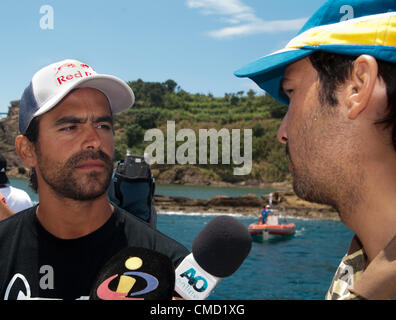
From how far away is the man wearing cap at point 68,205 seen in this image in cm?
207

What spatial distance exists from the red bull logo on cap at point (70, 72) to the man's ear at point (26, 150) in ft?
1.23

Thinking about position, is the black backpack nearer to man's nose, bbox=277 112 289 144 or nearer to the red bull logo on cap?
the red bull logo on cap

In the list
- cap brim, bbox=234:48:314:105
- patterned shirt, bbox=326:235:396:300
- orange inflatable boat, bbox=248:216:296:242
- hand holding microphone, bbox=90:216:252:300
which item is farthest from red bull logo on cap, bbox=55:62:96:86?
orange inflatable boat, bbox=248:216:296:242

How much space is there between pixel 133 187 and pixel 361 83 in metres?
1.36

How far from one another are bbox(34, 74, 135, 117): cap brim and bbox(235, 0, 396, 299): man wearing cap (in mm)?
833

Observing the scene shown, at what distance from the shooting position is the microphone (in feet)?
5.49

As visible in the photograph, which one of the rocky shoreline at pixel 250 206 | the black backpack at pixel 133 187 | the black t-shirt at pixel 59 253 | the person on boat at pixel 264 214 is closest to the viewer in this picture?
the black t-shirt at pixel 59 253

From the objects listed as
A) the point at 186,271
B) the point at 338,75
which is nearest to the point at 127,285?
the point at 186,271

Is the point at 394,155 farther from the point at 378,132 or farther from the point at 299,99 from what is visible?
the point at 299,99

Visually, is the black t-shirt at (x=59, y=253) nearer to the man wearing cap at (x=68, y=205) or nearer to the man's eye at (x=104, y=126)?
the man wearing cap at (x=68, y=205)

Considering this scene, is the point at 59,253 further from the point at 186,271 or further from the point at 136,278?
the point at 186,271

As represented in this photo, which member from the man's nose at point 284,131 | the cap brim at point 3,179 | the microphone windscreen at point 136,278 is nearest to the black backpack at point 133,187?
the microphone windscreen at point 136,278

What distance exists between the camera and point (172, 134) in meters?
112
